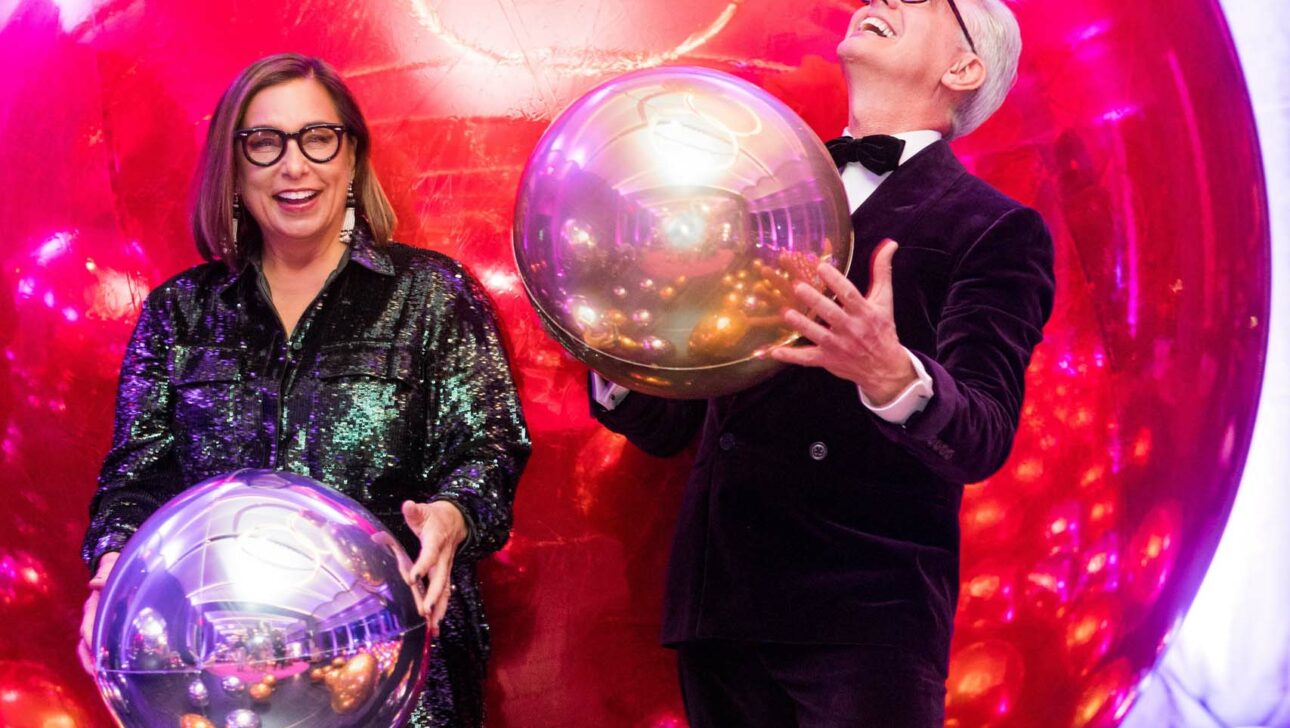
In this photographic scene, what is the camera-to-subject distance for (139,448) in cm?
240

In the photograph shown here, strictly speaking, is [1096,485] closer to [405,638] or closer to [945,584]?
[945,584]

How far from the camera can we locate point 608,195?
5.83ft

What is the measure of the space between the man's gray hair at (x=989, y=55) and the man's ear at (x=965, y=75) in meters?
0.03

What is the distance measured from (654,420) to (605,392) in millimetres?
126

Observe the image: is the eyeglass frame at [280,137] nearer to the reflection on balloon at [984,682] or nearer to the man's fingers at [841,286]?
the man's fingers at [841,286]

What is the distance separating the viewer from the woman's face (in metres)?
2.39

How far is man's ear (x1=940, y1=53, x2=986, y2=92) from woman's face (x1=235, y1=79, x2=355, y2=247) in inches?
43.5

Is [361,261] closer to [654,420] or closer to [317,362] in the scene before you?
[317,362]

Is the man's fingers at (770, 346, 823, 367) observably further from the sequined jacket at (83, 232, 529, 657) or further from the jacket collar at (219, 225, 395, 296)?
the jacket collar at (219, 225, 395, 296)

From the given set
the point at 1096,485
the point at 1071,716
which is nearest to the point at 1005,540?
the point at 1096,485

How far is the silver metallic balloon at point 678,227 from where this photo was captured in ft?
5.75

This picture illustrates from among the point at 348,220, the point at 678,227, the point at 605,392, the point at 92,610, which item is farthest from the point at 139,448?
the point at 678,227

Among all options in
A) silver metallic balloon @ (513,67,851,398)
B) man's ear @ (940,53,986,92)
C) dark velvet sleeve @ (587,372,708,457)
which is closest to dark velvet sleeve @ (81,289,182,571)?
dark velvet sleeve @ (587,372,708,457)

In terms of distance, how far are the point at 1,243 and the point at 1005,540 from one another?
2.06m
